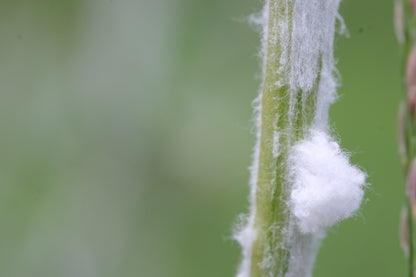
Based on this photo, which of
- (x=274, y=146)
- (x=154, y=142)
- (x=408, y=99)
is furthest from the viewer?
(x=154, y=142)

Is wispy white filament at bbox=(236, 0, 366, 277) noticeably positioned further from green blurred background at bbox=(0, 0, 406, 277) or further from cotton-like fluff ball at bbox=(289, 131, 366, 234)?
green blurred background at bbox=(0, 0, 406, 277)

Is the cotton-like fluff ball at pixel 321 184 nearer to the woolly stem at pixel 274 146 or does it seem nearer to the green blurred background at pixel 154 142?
the woolly stem at pixel 274 146

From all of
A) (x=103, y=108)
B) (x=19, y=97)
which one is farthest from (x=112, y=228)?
(x=19, y=97)

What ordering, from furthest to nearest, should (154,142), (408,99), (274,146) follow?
(154,142), (274,146), (408,99)

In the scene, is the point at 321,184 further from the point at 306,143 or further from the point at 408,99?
the point at 408,99

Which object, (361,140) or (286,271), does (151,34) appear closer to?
(361,140)

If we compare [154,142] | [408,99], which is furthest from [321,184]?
[154,142]

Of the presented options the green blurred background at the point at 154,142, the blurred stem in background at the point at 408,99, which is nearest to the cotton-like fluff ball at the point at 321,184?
the blurred stem in background at the point at 408,99
